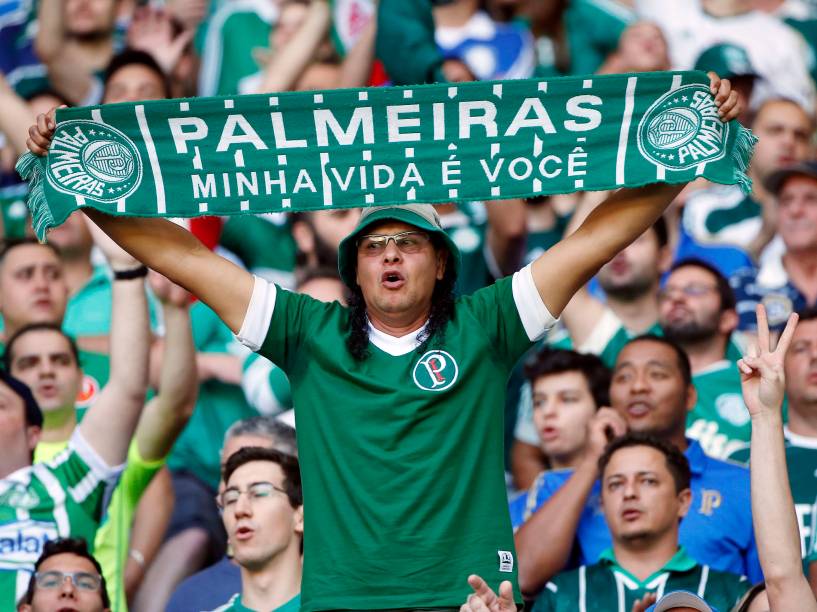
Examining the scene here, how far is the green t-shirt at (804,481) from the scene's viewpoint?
6.31 metres

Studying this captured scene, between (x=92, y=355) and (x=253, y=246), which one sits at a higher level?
(x=253, y=246)

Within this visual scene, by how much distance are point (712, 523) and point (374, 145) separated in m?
2.28

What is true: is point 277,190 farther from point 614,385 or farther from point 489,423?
point 614,385

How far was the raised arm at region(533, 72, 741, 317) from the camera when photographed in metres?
4.71

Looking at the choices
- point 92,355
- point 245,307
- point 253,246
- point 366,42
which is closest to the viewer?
point 245,307

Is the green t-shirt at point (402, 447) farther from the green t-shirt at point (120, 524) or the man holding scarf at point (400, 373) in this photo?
the green t-shirt at point (120, 524)

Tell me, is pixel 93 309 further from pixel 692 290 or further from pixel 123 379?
pixel 692 290

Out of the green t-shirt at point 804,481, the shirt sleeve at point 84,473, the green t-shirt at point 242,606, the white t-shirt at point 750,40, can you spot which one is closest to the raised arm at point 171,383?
the shirt sleeve at point 84,473

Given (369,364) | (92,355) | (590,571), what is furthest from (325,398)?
(92,355)

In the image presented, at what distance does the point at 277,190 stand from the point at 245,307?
0.49 m

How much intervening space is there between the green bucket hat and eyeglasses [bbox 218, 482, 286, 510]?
1.38 meters

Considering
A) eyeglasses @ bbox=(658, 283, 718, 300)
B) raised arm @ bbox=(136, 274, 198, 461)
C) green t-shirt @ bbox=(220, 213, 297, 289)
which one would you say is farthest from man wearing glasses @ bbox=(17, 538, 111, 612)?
eyeglasses @ bbox=(658, 283, 718, 300)

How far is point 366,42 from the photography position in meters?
9.47

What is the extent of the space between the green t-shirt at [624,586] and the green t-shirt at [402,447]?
143cm
